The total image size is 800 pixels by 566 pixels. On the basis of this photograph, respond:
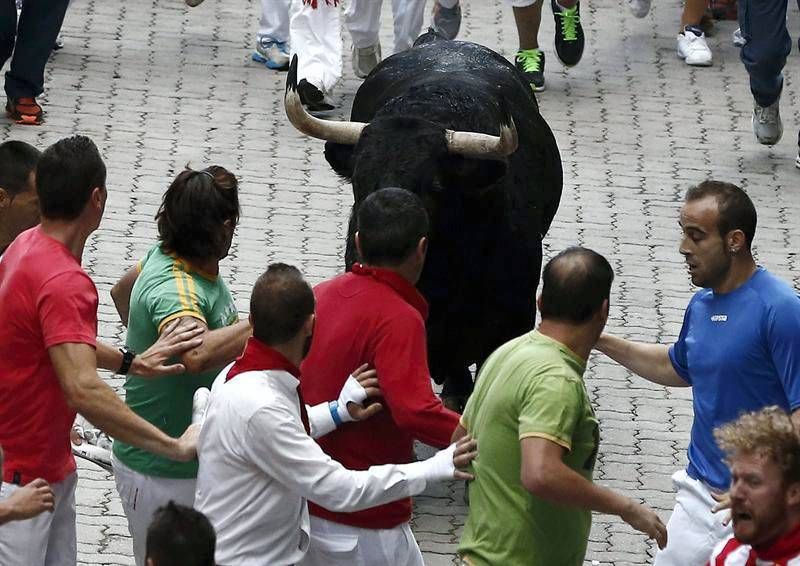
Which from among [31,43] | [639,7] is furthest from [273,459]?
[639,7]

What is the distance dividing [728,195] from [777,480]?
6.97ft

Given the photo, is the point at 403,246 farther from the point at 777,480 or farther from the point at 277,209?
the point at 277,209

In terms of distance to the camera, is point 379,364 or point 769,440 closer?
point 769,440

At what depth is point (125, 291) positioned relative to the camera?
716 cm

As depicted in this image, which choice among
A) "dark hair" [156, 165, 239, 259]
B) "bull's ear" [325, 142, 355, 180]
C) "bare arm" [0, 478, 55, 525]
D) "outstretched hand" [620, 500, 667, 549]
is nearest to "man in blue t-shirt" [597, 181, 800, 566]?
"outstretched hand" [620, 500, 667, 549]

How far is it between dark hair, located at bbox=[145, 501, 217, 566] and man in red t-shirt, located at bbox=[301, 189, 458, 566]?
1.65 meters

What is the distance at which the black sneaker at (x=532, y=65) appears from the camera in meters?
15.0

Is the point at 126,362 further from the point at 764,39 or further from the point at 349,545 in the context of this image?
the point at 764,39

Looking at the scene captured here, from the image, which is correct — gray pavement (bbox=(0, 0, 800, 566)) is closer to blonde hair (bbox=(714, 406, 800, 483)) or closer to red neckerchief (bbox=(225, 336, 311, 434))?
red neckerchief (bbox=(225, 336, 311, 434))

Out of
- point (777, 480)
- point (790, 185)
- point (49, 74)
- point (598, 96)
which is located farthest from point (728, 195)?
point (49, 74)

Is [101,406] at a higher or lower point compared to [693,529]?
higher

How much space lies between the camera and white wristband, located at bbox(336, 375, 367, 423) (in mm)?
6047

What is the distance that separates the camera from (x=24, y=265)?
19.7ft

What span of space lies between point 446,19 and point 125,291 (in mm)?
8701
